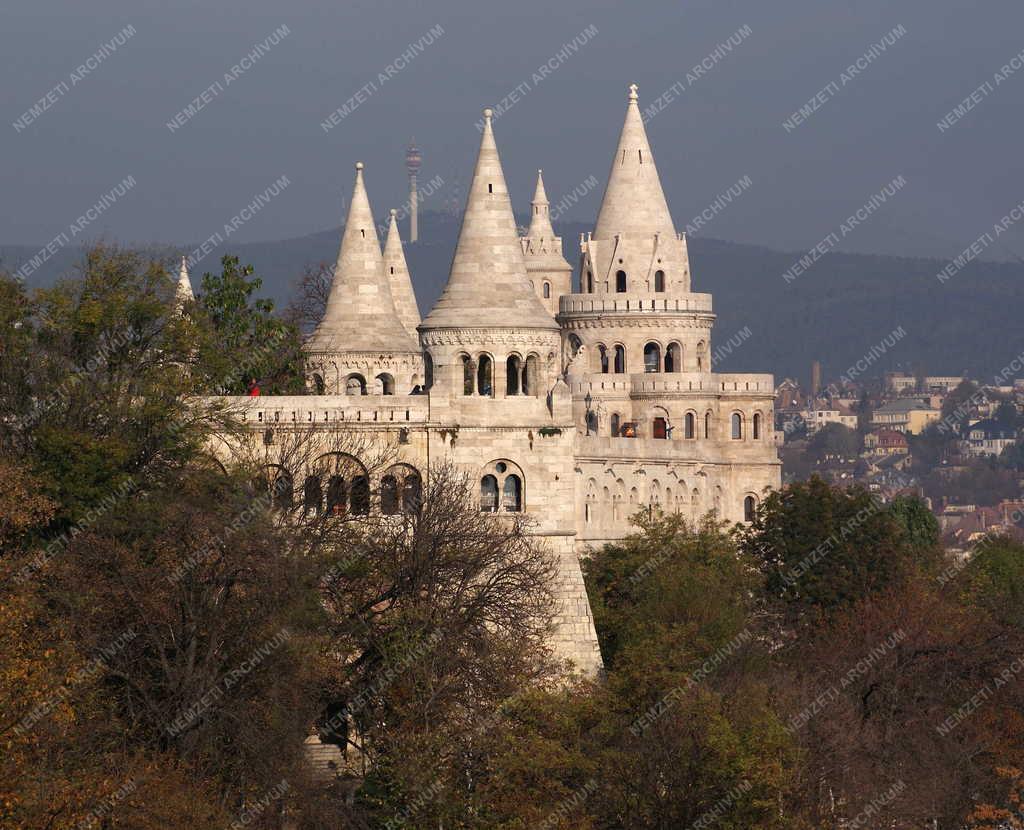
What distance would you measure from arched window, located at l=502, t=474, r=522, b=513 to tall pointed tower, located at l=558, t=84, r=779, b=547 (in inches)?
737

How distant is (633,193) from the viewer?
8488cm

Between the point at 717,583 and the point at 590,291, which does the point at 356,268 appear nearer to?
the point at 717,583

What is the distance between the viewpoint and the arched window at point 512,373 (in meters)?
59.1

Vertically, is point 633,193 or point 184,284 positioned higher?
point 633,193

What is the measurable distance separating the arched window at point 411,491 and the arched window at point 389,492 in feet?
0.81

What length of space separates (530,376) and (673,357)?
24911 mm

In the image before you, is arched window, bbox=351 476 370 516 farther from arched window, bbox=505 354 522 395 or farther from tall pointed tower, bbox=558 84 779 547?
tall pointed tower, bbox=558 84 779 547

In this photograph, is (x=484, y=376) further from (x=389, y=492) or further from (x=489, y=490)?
(x=389, y=492)

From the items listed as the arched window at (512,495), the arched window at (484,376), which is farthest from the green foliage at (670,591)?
Answer: the arched window at (484,376)

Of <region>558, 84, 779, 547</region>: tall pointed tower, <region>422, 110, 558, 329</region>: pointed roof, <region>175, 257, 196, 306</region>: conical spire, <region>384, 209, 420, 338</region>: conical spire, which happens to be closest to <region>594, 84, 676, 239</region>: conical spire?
<region>558, 84, 779, 547</region>: tall pointed tower

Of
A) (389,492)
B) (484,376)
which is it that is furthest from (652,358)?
(389,492)

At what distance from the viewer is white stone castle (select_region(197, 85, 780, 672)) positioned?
193ft

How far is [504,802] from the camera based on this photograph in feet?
162

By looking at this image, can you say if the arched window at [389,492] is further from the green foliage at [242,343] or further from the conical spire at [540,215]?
the conical spire at [540,215]
